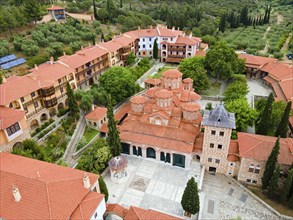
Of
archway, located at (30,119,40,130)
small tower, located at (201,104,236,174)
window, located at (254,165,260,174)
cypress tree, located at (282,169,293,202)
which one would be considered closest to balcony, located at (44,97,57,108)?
archway, located at (30,119,40,130)

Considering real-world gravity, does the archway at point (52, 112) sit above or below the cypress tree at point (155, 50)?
below

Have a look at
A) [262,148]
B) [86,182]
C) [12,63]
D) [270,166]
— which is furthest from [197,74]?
[12,63]

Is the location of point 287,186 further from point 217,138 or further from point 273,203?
point 217,138

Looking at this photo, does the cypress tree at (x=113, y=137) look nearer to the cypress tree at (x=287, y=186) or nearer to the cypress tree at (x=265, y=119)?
the cypress tree at (x=287, y=186)

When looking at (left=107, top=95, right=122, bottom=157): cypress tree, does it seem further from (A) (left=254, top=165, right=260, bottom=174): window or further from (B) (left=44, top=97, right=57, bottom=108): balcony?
(A) (left=254, top=165, right=260, bottom=174): window

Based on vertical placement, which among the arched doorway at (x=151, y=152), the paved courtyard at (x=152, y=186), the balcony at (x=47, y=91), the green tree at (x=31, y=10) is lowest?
the paved courtyard at (x=152, y=186)

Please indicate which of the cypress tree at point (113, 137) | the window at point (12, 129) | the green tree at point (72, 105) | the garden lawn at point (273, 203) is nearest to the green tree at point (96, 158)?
the cypress tree at point (113, 137)

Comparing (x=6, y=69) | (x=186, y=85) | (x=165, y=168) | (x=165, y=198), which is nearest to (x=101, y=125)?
(x=165, y=168)

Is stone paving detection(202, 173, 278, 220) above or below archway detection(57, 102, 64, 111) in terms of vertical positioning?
below
